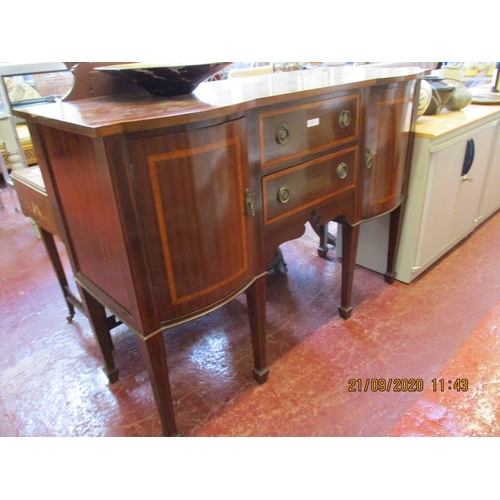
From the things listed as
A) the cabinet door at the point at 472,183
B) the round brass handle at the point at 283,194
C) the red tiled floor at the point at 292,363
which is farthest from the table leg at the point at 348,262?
the cabinet door at the point at 472,183

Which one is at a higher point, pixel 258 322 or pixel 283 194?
pixel 283 194

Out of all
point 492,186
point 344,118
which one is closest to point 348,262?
point 344,118

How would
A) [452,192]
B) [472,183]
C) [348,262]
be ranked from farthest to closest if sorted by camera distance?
1. [472,183]
2. [452,192]
3. [348,262]

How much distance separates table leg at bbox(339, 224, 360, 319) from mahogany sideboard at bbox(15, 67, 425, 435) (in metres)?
0.14

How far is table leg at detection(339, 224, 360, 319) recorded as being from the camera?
169 centimetres

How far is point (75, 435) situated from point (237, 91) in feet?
4.10

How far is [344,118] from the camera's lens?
1402mm

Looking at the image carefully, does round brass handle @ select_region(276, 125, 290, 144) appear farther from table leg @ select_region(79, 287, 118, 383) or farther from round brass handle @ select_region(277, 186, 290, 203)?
table leg @ select_region(79, 287, 118, 383)

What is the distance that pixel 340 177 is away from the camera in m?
1.50

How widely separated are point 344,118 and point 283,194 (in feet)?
1.21

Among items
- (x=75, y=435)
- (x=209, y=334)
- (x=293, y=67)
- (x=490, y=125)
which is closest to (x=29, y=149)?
(x=293, y=67)

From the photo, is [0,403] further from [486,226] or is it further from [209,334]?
[486,226]

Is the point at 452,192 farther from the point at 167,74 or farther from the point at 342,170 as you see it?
the point at 167,74
